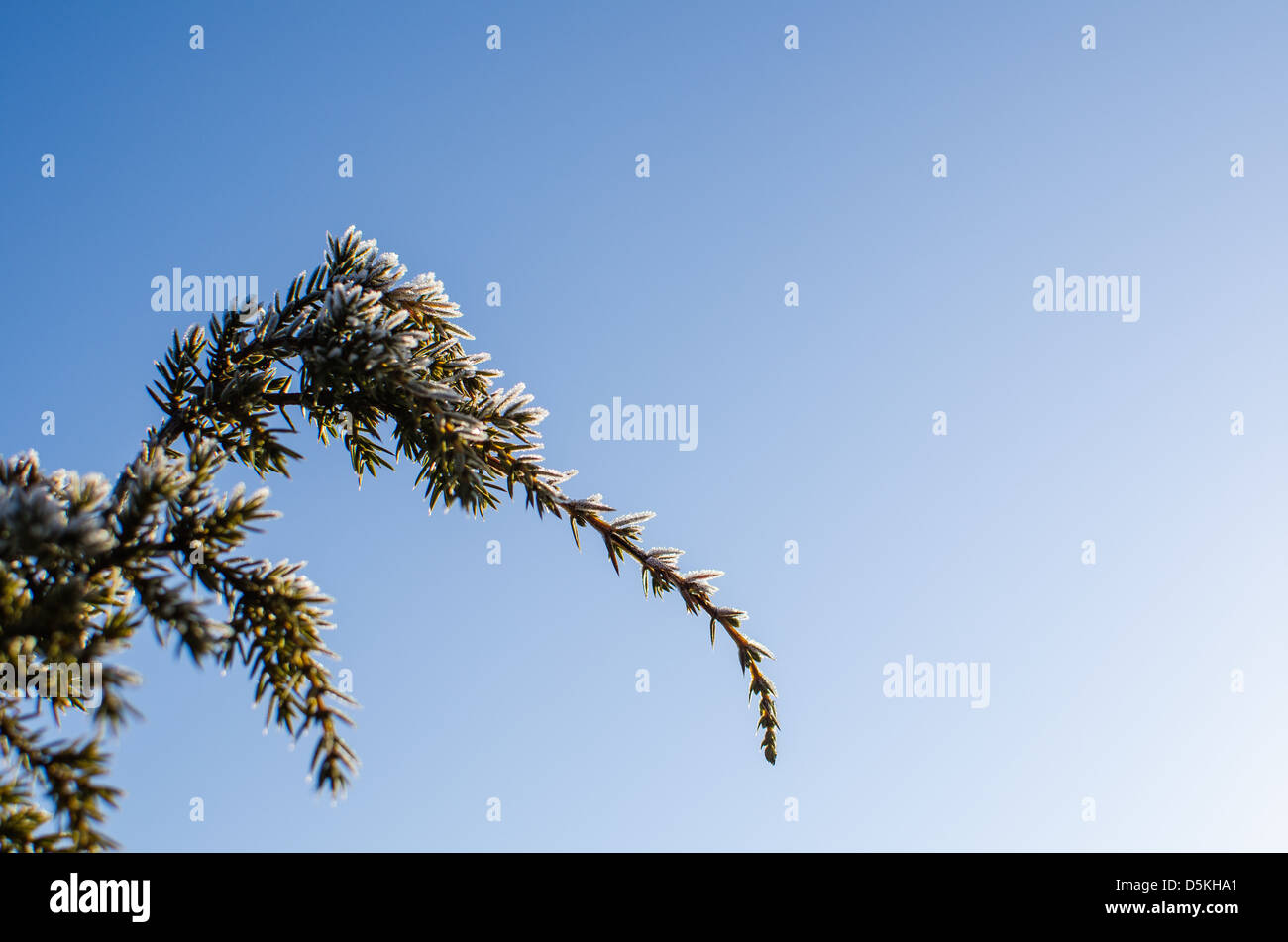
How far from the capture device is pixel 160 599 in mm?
2045
